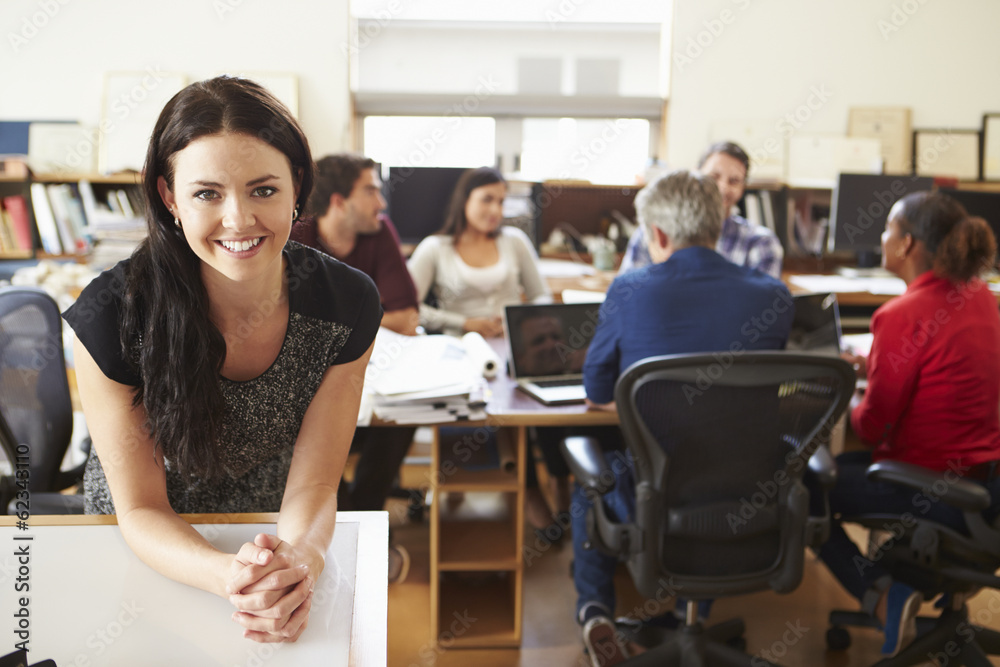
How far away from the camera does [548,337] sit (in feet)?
6.90


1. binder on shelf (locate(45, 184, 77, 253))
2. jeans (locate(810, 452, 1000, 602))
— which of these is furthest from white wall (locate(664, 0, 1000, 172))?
binder on shelf (locate(45, 184, 77, 253))

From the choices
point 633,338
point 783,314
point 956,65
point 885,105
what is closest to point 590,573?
point 633,338

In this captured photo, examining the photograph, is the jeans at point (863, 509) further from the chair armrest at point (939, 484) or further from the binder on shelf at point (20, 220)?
the binder on shelf at point (20, 220)

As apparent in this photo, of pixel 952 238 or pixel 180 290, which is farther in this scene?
pixel 952 238

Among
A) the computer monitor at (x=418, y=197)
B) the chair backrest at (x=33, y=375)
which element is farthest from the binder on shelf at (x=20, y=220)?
the chair backrest at (x=33, y=375)

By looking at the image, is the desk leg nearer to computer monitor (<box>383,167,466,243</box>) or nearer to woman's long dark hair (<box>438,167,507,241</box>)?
woman's long dark hair (<box>438,167,507,241</box>)

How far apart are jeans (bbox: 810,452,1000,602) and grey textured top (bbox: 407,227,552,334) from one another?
1.45 meters

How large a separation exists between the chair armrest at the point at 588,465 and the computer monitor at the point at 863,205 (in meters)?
2.79

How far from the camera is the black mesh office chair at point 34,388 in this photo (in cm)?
162

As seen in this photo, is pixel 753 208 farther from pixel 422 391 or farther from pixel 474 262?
pixel 422 391

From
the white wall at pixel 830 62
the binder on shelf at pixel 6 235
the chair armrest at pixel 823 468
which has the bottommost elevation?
the chair armrest at pixel 823 468

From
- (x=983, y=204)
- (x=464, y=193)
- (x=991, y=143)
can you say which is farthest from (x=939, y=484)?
(x=991, y=143)

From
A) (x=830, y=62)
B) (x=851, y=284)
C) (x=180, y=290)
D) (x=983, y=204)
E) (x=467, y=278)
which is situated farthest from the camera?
(x=830, y=62)

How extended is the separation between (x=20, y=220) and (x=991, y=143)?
5.47 m
